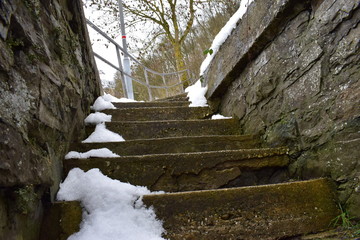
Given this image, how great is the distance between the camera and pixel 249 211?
3.47 ft

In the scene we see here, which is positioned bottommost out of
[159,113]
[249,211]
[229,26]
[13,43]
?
[249,211]

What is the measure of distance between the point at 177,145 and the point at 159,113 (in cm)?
77

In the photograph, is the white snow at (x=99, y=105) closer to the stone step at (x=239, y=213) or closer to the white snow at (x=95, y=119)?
the white snow at (x=95, y=119)

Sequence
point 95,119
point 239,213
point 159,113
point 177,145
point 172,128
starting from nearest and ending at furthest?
point 239,213 < point 177,145 < point 95,119 < point 172,128 < point 159,113

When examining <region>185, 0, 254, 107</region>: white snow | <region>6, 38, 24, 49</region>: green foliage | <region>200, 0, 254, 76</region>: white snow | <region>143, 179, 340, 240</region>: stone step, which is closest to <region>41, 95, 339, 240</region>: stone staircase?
<region>143, 179, 340, 240</region>: stone step

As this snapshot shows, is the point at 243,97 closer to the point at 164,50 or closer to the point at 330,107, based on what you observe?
the point at 330,107

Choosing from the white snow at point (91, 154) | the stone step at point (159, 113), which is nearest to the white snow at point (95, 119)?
the stone step at point (159, 113)

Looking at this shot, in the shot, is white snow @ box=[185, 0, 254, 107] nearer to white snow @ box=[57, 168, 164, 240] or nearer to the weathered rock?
white snow @ box=[57, 168, 164, 240]

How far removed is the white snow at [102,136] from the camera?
5.53 feet

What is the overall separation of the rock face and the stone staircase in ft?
0.41

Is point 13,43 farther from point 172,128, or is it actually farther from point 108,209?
point 172,128

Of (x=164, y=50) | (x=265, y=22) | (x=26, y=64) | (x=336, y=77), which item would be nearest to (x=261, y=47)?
(x=265, y=22)

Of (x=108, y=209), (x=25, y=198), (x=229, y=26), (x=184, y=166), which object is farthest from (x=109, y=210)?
(x=229, y=26)

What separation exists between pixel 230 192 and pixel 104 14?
7393 mm
